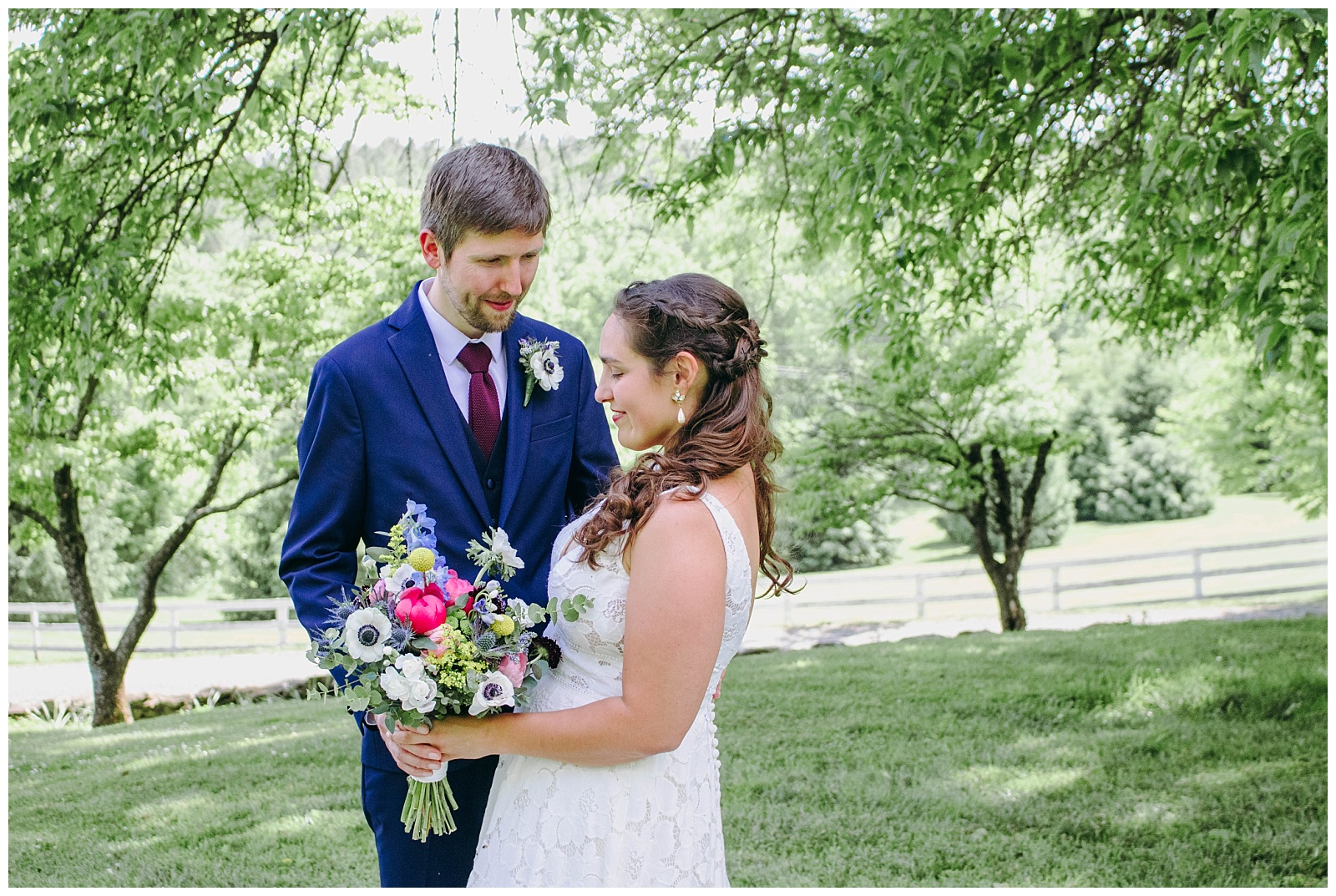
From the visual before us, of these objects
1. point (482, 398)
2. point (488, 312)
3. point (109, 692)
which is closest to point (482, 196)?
point (488, 312)

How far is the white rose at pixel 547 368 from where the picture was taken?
2.52 meters

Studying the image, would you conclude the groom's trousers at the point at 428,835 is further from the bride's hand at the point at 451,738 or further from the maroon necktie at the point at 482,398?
the maroon necktie at the point at 482,398

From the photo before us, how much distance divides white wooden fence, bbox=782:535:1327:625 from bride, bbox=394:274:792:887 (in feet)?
51.9

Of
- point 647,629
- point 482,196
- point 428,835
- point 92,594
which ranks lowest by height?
point 92,594

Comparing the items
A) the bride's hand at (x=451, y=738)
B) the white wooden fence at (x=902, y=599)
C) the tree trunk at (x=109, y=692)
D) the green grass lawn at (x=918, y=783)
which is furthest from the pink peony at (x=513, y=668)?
the white wooden fence at (x=902, y=599)

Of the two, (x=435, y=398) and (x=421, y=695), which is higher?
(x=435, y=398)

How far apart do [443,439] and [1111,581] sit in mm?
17768

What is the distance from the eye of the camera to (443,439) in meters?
2.41

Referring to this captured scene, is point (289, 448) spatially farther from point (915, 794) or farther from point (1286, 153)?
point (1286, 153)

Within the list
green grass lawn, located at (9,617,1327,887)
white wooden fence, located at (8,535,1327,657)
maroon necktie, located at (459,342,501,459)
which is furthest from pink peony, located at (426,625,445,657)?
white wooden fence, located at (8,535,1327,657)

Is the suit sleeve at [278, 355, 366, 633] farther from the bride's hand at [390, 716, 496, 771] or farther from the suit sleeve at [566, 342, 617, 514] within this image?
the suit sleeve at [566, 342, 617, 514]

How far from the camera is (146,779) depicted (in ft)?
22.5

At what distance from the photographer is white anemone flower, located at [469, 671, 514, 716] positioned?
198 centimetres

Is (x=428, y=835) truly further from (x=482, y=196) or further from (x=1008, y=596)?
(x=1008, y=596)
